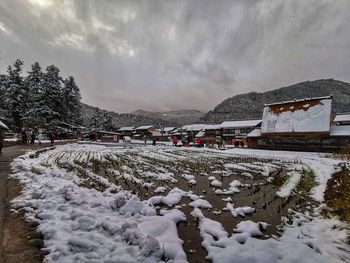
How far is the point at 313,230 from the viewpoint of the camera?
15.7ft

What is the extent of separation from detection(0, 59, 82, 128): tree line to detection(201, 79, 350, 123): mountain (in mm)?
76523

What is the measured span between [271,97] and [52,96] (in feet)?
381

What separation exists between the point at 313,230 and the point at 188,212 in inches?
111

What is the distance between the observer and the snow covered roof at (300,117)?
27750mm

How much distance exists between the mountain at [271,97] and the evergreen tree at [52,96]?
75584 mm

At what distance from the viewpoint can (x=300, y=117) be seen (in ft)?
97.9

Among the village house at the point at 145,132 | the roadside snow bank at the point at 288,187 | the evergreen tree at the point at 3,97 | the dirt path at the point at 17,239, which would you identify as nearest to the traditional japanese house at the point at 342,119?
the roadside snow bank at the point at 288,187

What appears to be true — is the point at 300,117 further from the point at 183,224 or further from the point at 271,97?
the point at 271,97

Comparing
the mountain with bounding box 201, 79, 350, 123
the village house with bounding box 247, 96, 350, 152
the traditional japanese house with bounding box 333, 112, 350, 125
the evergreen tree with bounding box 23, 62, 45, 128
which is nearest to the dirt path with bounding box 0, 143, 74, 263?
the village house with bounding box 247, 96, 350, 152

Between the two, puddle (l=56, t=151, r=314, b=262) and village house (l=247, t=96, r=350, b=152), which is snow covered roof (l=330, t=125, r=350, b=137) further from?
puddle (l=56, t=151, r=314, b=262)

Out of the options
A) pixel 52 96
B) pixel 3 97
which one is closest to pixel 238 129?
pixel 52 96

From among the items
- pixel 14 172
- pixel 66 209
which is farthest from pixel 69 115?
pixel 66 209

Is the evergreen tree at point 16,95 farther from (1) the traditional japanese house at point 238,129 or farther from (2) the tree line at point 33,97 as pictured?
(1) the traditional japanese house at point 238,129

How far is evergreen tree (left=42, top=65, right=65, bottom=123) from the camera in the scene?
4522cm
